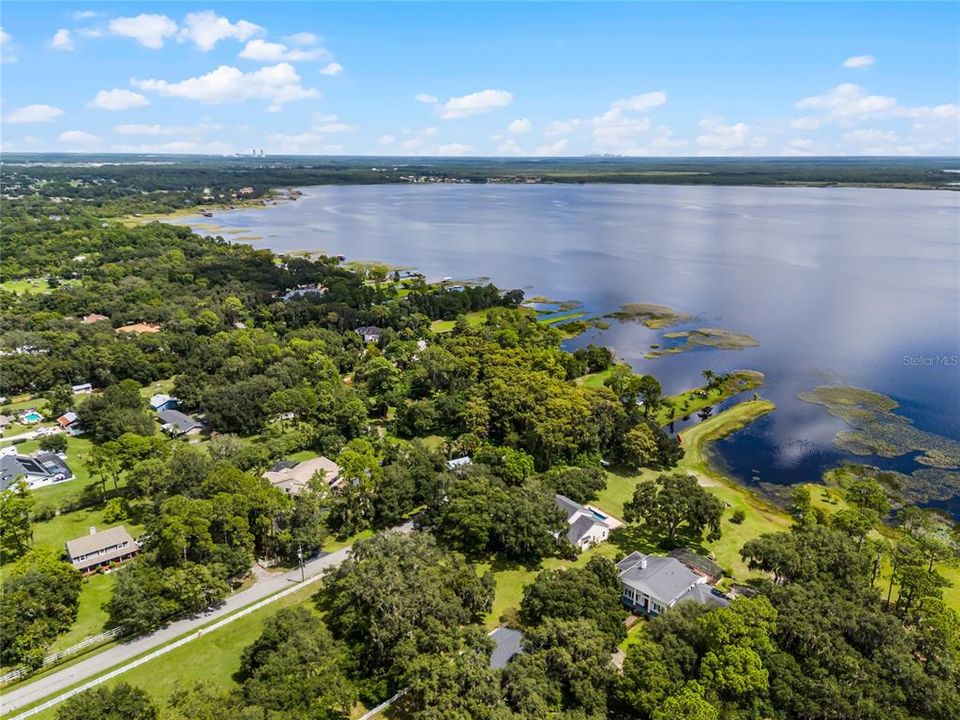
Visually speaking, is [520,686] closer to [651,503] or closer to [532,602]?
[532,602]

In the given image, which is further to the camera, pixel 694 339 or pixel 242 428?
pixel 694 339

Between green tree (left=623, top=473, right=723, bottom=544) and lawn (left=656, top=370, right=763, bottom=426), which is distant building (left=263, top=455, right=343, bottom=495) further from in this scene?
lawn (left=656, top=370, right=763, bottom=426)

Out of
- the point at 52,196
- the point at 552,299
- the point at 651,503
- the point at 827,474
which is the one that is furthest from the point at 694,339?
the point at 52,196

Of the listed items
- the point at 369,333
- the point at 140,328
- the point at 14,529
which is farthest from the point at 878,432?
the point at 140,328


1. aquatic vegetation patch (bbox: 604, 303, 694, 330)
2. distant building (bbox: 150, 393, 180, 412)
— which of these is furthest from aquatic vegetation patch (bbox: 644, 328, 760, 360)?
distant building (bbox: 150, 393, 180, 412)

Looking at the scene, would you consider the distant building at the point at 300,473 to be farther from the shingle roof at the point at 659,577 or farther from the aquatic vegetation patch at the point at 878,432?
the aquatic vegetation patch at the point at 878,432

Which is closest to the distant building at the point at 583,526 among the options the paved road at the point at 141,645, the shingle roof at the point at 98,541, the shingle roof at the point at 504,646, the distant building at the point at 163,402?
the shingle roof at the point at 504,646

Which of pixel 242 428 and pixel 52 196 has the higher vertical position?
pixel 52 196
